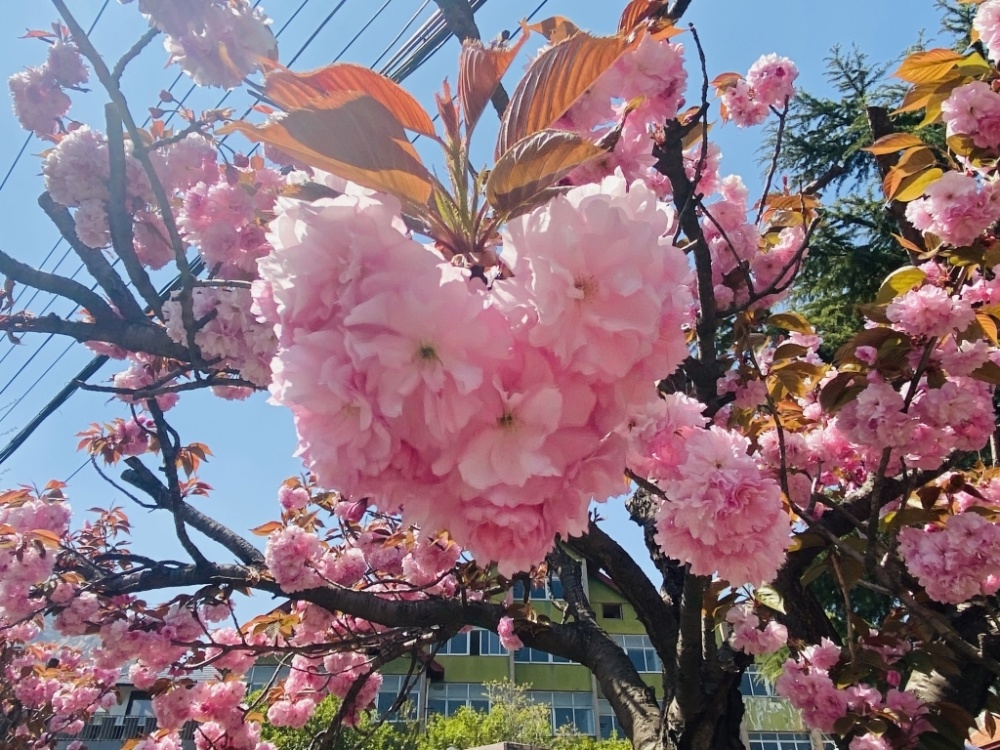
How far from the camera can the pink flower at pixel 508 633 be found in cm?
303

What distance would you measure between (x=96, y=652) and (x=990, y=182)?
4.36m

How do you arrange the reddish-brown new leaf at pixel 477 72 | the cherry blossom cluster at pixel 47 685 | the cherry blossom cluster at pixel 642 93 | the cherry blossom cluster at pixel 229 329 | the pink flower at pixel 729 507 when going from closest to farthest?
the reddish-brown new leaf at pixel 477 72, the pink flower at pixel 729 507, the cherry blossom cluster at pixel 642 93, the cherry blossom cluster at pixel 229 329, the cherry blossom cluster at pixel 47 685

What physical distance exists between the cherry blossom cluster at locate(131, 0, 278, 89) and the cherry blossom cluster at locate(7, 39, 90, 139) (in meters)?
1.05

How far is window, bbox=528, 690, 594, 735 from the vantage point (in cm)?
2161

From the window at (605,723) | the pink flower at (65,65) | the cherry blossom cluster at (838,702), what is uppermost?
the pink flower at (65,65)

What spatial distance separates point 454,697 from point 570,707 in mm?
3846

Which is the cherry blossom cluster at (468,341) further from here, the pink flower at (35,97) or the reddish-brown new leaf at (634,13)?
the pink flower at (35,97)

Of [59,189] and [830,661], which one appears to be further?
[830,661]

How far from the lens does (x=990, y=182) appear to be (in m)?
1.96

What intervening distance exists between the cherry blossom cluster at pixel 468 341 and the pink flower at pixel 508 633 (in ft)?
8.43

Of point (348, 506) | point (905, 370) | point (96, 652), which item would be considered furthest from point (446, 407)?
point (96, 652)

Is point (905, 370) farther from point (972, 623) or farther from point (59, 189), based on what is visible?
point (59, 189)

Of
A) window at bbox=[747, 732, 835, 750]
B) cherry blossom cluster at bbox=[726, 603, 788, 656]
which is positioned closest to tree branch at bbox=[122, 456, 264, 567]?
cherry blossom cluster at bbox=[726, 603, 788, 656]

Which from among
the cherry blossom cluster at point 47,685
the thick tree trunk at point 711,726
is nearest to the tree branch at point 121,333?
the thick tree trunk at point 711,726
